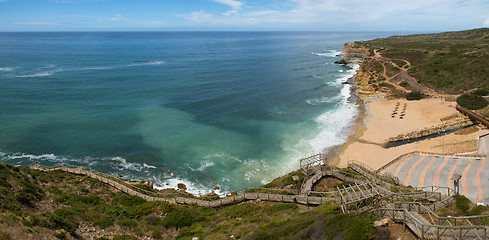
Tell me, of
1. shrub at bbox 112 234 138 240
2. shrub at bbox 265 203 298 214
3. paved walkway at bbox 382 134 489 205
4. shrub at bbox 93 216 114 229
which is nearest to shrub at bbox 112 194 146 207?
shrub at bbox 93 216 114 229

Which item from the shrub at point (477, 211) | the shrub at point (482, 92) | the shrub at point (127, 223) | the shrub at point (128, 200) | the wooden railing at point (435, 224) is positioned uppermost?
the shrub at point (482, 92)

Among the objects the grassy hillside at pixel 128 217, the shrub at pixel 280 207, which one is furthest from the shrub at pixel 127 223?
the shrub at pixel 280 207

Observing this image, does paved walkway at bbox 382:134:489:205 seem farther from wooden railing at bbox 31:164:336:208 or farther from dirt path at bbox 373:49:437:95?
dirt path at bbox 373:49:437:95

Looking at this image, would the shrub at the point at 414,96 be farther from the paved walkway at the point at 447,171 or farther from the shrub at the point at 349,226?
the shrub at the point at 349,226

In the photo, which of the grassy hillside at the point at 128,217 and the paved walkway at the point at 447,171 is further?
the paved walkway at the point at 447,171

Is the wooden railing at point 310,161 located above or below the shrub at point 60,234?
below

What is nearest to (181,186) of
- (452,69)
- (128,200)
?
(128,200)

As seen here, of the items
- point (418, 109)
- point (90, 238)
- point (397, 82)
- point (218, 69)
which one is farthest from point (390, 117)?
point (218, 69)
